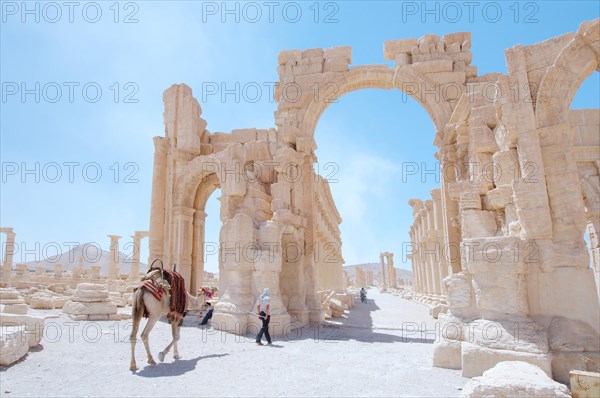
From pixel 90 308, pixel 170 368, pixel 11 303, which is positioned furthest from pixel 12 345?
pixel 11 303

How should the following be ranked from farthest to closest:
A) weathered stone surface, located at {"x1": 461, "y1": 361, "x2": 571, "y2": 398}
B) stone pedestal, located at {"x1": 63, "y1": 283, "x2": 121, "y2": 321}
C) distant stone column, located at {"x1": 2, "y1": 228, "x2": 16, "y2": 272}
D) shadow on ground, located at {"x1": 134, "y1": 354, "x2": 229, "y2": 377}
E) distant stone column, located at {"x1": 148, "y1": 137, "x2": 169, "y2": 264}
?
distant stone column, located at {"x1": 2, "y1": 228, "x2": 16, "y2": 272}
distant stone column, located at {"x1": 148, "y1": 137, "x2": 169, "y2": 264}
stone pedestal, located at {"x1": 63, "y1": 283, "x2": 121, "y2": 321}
shadow on ground, located at {"x1": 134, "y1": 354, "x2": 229, "y2": 377}
weathered stone surface, located at {"x1": 461, "y1": 361, "x2": 571, "y2": 398}

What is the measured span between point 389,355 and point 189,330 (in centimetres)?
531

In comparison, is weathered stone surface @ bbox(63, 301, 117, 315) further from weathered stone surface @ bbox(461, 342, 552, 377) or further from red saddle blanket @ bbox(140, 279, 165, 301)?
weathered stone surface @ bbox(461, 342, 552, 377)

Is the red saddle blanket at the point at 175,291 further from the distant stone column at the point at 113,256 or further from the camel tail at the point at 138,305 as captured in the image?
the distant stone column at the point at 113,256

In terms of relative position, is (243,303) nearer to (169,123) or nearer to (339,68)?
(339,68)

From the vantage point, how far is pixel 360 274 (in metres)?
52.5

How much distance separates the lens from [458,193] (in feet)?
22.2

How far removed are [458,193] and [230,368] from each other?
16.3 ft

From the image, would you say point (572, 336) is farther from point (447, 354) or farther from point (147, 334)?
point (147, 334)

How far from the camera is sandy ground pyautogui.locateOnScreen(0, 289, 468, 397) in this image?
460 centimetres

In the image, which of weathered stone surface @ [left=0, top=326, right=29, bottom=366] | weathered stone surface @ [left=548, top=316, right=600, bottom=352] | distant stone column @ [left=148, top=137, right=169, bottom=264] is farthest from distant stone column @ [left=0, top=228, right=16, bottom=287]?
weathered stone surface @ [left=548, top=316, right=600, bottom=352]

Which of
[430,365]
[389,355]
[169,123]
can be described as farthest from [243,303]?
[169,123]

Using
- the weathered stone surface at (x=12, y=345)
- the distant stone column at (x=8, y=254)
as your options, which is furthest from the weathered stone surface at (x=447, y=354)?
the distant stone column at (x=8, y=254)

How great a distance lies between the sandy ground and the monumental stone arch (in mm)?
875
